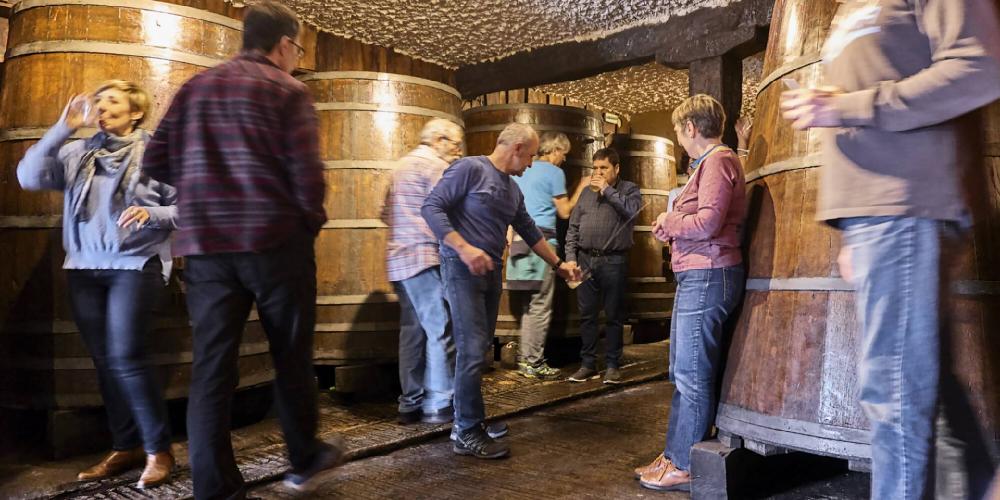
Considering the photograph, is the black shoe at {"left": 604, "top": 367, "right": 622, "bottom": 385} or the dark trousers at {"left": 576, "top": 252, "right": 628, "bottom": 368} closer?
the black shoe at {"left": 604, "top": 367, "right": 622, "bottom": 385}

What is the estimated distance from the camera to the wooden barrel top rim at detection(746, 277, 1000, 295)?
1917 millimetres

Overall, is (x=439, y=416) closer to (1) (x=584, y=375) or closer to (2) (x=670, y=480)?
(2) (x=670, y=480)

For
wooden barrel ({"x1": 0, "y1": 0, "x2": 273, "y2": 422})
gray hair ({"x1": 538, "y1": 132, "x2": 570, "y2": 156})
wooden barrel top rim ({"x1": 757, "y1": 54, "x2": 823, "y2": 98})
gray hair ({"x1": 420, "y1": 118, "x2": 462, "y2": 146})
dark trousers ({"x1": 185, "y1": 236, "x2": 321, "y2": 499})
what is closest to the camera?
dark trousers ({"x1": 185, "y1": 236, "x2": 321, "y2": 499})

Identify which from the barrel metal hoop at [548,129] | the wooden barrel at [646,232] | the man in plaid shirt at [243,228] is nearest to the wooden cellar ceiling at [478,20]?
the barrel metal hoop at [548,129]

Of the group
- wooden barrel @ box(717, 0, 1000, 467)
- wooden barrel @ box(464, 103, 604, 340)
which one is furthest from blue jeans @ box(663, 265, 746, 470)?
wooden barrel @ box(464, 103, 604, 340)

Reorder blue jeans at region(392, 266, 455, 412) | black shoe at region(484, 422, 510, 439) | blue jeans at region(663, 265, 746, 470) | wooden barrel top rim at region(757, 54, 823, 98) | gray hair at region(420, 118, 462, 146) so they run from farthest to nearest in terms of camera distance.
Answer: gray hair at region(420, 118, 462, 146)
blue jeans at region(392, 266, 455, 412)
black shoe at region(484, 422, 510, 439)
blue jeans at region(663, 265, 746, 470)
wooden barrel top rim at region(757, 54, 823, 98)

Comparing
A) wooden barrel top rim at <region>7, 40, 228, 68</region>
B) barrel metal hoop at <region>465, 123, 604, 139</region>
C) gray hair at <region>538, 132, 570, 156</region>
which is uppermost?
barrel metal hoop at <region>465, 123, 604, 139</region>

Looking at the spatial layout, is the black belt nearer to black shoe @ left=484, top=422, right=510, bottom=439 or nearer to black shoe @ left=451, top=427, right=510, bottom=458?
black shoe @ left=484, top=422, right=510, bottom=439

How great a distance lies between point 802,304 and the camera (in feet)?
7.25

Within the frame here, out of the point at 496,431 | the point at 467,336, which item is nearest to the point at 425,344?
the point at 496,431

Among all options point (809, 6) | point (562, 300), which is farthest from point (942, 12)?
point (562, 300)

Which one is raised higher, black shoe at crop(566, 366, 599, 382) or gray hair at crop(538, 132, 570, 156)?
gray hair at crop(538, 132, 570, 156)

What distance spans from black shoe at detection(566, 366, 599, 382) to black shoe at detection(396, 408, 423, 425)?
1.52 m

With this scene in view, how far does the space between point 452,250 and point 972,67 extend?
2.14m
